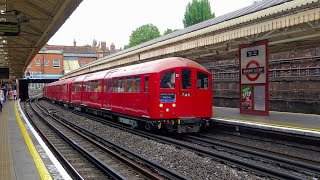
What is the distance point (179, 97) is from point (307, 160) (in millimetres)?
5204

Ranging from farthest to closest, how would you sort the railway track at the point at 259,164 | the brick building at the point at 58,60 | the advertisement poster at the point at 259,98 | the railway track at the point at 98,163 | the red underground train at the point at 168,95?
the brick building at the point at 58,60, the advertisement poster at the point at 259,98, the red underground train at the point at 168,95, the railway track at the point at 98,163, the railway track at the point at 259,164

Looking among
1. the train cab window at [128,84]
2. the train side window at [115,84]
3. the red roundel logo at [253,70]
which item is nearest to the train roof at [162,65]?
the train cab window at [128,84]

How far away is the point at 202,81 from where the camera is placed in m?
13.7

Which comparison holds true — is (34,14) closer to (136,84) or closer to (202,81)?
(136,84)

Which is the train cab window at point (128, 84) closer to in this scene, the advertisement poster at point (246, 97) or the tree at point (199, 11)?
the advertisement poster at point (246, 97)

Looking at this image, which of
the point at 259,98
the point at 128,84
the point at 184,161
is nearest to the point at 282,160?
the point at 184,161

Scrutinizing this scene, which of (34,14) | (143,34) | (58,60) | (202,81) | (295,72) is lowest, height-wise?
(202,81)

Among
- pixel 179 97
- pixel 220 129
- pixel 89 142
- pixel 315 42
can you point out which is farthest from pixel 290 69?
pixel 89 142

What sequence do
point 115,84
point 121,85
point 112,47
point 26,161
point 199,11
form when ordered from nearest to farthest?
point 26,161, point 121,85, point 115,84, point 199,11, point 112,47

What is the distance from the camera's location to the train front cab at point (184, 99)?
501 inches

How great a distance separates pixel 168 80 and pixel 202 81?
154 centimetres

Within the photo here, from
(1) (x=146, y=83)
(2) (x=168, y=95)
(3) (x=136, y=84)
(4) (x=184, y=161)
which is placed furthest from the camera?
(3) (x=136, y=84)

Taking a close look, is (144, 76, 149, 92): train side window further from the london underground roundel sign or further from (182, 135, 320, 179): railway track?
the london underground roundel sign

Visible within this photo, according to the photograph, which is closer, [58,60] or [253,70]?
[253,70]
